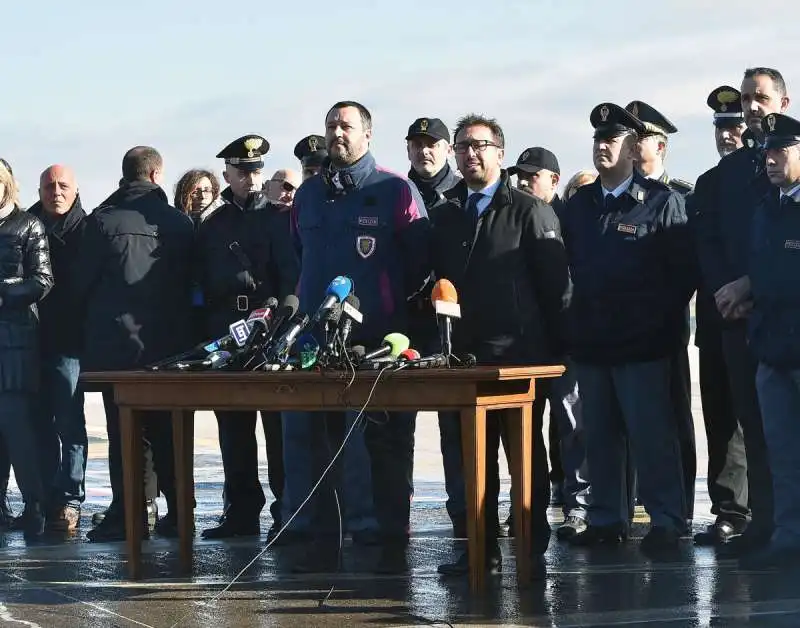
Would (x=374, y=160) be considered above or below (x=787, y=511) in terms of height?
above

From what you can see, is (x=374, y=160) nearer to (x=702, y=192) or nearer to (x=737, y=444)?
(x=702, y=192)

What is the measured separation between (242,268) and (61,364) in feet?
4.99

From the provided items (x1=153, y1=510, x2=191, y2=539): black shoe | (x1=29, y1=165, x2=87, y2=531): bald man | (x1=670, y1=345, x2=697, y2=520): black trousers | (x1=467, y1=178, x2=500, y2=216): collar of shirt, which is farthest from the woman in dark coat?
(x1=670, y1=345, x2=697, y2=520): black trousers

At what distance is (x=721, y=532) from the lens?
9.39 metres

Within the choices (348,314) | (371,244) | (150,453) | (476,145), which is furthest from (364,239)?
(150,453)

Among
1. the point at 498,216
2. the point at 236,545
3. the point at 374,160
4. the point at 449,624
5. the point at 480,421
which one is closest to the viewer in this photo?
the point at 449,624

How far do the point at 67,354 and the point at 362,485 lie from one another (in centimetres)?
230

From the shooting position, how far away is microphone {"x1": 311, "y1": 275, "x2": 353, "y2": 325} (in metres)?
7.68

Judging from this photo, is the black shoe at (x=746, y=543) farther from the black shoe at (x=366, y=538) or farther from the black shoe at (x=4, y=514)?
the black shoe at (x=4, y=514)

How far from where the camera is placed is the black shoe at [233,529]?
1009 cm

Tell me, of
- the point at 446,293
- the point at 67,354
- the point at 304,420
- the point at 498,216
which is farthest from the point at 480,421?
the point at 67,354

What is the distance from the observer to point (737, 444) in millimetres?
9859

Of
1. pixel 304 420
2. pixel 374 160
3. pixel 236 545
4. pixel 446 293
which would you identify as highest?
pixel 374 160

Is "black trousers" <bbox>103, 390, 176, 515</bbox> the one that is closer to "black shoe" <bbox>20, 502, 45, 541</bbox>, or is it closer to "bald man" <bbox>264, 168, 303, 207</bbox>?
"black shoe" <bbox>20, 502, 45, 541</bbox>
